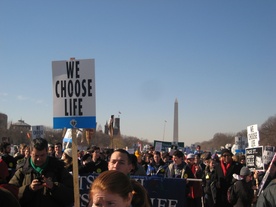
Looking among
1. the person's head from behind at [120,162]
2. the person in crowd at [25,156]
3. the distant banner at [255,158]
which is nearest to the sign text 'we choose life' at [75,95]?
the person in crowd at [25,156]

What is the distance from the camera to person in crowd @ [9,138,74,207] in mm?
4828

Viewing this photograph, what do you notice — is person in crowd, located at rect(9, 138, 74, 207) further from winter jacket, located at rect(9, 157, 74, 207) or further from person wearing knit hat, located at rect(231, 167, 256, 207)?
person wearing knit hat, located at rect(231, 167, 256, 207)

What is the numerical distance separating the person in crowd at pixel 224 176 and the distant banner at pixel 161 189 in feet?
10.1

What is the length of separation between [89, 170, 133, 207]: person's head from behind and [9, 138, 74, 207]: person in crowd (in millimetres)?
2325

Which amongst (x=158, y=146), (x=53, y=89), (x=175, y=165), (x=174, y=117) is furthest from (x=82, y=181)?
(x=174, y=117)

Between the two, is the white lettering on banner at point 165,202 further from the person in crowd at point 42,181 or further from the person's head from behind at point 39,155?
the person's head from behind at point 39,155

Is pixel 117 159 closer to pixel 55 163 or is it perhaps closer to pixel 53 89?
pixel 55 163

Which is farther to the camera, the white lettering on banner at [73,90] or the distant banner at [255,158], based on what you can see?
the distant banner at [255,158]

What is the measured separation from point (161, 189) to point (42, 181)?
8.58 feet

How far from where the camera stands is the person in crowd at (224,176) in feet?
31.6

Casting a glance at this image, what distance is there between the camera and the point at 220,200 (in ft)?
31.9

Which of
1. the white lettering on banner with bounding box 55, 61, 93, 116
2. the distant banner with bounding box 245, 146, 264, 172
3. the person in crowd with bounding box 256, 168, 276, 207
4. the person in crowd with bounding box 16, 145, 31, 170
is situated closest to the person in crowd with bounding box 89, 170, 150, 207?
the person in crowd with bounding box 256, 168, 276, 207

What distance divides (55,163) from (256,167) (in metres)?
6.61

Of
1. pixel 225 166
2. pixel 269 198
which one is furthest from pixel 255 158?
pixel 269 198
